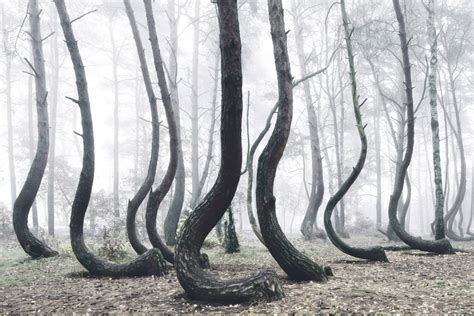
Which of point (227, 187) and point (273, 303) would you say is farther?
point (227, 187)

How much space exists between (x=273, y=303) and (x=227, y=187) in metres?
1.53

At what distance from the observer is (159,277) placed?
286 inches

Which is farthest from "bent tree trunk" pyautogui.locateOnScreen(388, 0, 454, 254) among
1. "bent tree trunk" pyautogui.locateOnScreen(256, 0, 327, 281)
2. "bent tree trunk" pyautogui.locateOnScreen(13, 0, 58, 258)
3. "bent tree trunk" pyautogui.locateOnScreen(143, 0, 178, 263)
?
"bent tree trunk" pyautogui.locateOnScreen(13, 0, 58, 258)

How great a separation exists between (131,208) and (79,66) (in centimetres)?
314

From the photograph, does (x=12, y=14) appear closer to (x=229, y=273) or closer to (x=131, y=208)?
(x=131, y=208)

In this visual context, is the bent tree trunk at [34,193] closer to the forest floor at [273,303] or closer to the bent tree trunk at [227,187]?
the forest floor at [273,303]

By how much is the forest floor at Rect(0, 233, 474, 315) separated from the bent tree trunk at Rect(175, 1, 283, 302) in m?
0.16

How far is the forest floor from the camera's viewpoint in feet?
15.5

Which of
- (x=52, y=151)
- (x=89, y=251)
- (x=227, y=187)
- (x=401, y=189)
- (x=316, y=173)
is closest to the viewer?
(x=227, y=187)

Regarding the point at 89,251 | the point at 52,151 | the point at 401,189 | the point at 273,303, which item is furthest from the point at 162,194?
the point at 52,151

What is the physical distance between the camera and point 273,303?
4863 mm

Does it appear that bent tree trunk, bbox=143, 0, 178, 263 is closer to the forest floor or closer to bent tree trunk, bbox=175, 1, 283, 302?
the forest floor

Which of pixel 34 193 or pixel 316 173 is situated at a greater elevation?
pixel 316 173

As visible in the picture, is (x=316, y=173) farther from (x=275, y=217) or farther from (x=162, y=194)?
(x=275, y=217)
